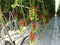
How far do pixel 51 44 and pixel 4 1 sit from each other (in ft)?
9.25

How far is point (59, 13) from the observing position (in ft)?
52.2

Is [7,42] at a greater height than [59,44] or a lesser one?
greater

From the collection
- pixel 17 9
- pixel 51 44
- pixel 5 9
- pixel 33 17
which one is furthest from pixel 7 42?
pixel 51 44

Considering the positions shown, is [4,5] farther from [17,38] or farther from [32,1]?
[17,38]

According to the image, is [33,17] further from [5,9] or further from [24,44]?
[24,44]

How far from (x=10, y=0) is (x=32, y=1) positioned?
0.61 feet

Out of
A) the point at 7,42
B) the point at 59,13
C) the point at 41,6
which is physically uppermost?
the point at 41,6

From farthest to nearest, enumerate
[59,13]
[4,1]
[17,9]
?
[59,13] < [17,9] < [4,1]

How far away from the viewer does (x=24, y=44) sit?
324cm

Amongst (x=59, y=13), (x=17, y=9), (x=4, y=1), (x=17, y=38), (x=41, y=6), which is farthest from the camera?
(x=59, y=13)

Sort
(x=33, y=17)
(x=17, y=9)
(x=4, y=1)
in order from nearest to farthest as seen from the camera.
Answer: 1. (x=33, y=17)
2. (x=4, y=1)
3. (x=17, y=9)

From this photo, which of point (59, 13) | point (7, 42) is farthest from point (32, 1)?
point (59, 13)

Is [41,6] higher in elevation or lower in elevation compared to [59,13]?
higher

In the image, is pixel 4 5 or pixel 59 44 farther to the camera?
pixel 59 44
